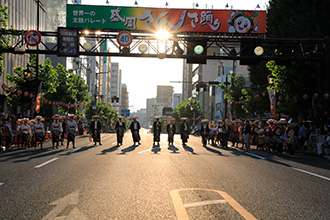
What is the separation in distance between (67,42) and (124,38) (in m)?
3.70

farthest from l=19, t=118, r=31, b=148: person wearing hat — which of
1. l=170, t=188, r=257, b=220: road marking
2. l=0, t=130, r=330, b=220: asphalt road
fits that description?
l=170, t=188, r=257, b=220: road marking

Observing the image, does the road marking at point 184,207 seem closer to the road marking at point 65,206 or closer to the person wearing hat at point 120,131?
the road marking at point 65,206

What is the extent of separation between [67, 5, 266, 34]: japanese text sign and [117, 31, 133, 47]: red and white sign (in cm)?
214

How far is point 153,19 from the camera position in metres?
27.7

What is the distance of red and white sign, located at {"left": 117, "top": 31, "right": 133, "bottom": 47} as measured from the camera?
25.0 meters

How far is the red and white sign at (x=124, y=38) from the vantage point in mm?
24984

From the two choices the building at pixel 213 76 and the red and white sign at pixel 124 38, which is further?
the building at pixel 213 76

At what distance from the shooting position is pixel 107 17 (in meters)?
27.5

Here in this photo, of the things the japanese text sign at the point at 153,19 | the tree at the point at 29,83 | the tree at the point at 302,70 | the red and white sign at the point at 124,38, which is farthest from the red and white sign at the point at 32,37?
the tree at the point at 302,70

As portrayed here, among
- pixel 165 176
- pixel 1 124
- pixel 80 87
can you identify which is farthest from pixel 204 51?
pixel 80 87

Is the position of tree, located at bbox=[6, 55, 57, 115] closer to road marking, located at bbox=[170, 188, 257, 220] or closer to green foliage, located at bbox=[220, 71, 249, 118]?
green foliage, located at bbox=[220, 71, 249, 118]

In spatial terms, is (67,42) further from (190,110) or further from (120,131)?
(190,110)

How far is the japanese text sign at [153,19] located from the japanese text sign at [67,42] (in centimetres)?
259

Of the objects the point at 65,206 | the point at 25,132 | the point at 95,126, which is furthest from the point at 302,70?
the point at 65,206
